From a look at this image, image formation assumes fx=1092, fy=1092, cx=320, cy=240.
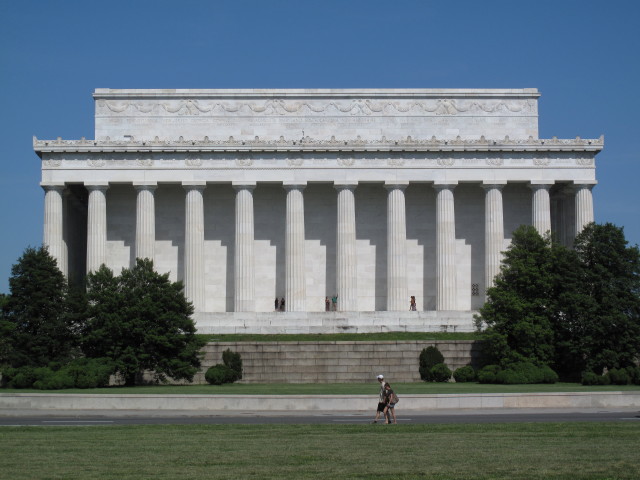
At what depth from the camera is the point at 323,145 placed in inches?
3898

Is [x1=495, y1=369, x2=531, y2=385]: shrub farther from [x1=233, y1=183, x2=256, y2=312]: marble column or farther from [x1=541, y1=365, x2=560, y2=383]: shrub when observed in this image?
[x1=233, y1=183, x2=256, y2=312]: marble column

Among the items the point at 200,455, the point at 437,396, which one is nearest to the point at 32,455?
the point at 200,455

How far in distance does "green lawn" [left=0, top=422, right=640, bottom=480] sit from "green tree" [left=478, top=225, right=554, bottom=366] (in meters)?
30.7

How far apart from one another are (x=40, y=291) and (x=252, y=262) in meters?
31.7

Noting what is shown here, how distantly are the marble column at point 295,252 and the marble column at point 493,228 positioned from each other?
16.9 metres

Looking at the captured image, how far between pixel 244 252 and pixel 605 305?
39323 mm

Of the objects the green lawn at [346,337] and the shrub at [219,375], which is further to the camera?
the green lawn at [346,337]

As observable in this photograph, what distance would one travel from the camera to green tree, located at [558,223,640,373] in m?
67.9

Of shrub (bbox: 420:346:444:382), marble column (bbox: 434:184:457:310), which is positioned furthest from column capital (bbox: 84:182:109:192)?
shrub (bbox: 420:346:444:382)

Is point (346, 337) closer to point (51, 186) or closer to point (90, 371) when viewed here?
point (90, 371)

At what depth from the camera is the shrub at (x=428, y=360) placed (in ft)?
239

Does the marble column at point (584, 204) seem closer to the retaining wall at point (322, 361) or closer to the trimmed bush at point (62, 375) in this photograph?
the retaining wall at point (322, 361)

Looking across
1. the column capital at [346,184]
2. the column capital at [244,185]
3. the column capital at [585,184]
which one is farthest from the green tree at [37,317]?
the column capital at [585,184]

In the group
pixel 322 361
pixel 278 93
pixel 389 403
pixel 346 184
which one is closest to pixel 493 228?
pixel 346 184
